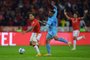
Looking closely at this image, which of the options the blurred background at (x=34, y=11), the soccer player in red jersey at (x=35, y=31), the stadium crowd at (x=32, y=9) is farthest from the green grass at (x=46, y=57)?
the stadium crowd at (x=32, y=9)

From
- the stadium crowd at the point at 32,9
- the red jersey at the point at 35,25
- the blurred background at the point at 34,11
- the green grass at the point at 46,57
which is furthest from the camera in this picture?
the stadium crowd at the point at 32,9

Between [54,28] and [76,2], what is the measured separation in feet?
56.1

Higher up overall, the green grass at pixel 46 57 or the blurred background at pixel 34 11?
the blurred background at pixel 34 11

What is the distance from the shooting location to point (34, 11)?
123ft

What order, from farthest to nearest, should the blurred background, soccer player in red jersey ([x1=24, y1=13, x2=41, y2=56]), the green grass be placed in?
the blurred background, soccer player in red jersey ([x1=24, y1=13, x2=41, y2=56]), the green grass

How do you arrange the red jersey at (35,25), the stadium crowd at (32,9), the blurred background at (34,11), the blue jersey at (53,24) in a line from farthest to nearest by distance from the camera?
the stadium crowd at (32,9), the blurred background at (34,11), the red jersey at (35,25), the blue jersey at (53,24)

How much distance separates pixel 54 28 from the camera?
22.6m

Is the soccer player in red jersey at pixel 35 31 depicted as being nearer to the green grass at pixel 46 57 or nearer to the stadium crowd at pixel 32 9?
the green grass at pixel 46 57

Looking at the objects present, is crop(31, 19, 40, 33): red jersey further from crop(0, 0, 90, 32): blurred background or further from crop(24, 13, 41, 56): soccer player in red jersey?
crop(0, 0, 90, 32): blurred background

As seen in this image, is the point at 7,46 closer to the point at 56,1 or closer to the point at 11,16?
the point at 11,16

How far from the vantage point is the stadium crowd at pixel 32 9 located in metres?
36.1

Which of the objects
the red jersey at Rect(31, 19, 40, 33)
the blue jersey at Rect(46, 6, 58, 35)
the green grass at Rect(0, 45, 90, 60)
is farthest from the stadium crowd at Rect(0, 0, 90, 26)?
the blue jersey at Rect(46, 6, 58, 35)

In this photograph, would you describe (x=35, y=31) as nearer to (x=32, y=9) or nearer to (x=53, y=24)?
(x=53, y=24)

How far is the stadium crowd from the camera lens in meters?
36.1
